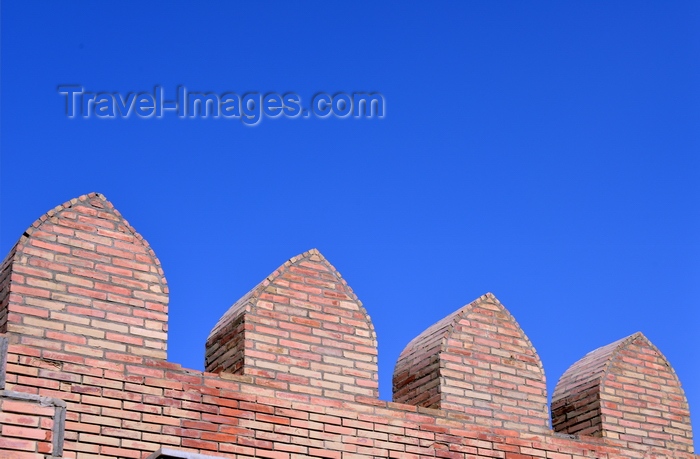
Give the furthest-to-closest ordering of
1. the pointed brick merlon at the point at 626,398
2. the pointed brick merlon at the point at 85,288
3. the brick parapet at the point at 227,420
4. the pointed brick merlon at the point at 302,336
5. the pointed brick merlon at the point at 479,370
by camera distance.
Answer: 1. the pointed brick merlon at the point at 626,398
2. the pointed brick merlon at the point at 479,370
3. the pointed brick merlon at the point at 302,336
4. the pointed brick merlon at the point at 85,288
5. the brick parapet at the point at 227,420

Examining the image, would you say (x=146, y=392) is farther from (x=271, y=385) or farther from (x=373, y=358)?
(x=373, y=358)

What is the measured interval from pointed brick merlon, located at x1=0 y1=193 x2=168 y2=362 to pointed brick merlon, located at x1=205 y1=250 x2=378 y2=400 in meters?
0.63

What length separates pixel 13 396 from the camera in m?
6.46

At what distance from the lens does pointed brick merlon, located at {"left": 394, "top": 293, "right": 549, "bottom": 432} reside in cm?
857

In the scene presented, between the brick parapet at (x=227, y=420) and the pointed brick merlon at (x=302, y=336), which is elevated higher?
the pointed brick merlon at (x=302, y=336)

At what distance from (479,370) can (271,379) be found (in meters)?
1.74

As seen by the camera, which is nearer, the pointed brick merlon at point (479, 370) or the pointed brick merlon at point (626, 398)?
the pointed brick merlon at point (479, 370)

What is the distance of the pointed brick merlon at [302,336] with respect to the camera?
7.83 m

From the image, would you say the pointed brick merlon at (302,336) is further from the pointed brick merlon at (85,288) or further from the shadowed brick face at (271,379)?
the pointed brick merlon at (85,288)

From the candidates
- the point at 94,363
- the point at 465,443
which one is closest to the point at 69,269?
the point at 94,363

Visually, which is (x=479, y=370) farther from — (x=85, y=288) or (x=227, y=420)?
(x=85, y=288)

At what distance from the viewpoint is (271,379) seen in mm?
7754

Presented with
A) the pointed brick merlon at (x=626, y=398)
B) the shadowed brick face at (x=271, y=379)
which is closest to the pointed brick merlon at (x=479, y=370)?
the shadowed brick face at (x=271, y=379)

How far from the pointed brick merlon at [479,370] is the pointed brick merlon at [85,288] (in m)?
2.10
